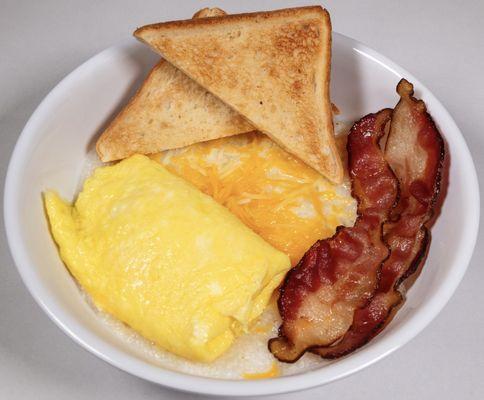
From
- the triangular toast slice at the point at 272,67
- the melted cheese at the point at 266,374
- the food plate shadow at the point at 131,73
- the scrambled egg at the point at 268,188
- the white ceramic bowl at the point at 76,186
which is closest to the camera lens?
the white ceramic bowl at the point at 76,186

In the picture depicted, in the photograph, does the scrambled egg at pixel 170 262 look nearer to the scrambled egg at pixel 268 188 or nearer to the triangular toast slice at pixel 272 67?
the scrambled egg at pixel 268 188

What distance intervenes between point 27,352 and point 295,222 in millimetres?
1069

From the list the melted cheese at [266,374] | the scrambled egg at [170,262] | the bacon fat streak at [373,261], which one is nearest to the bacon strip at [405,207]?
the bacon fat streak at [373,261]

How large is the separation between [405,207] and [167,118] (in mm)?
865

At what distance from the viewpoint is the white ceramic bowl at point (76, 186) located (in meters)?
2.05

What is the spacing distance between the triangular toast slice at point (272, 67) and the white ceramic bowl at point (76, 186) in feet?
0.68

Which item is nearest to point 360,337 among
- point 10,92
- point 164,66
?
point 164,66

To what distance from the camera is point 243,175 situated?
2510 mm

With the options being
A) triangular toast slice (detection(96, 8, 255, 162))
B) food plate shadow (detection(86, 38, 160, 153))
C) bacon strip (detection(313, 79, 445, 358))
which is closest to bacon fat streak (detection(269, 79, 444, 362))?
bacon strip (detection(313, 79, 445, 358))

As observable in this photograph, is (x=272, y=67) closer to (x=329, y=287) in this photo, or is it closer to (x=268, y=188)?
(x=268, y=188)

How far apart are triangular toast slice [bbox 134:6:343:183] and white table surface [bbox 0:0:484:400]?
0.77 meters

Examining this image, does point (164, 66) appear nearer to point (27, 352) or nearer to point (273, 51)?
point (273, 51)

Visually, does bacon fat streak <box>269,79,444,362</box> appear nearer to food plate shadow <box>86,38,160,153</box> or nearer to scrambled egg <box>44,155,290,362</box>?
scrambled egg <box>44,155,290,362</box>

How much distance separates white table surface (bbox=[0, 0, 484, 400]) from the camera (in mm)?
2621
